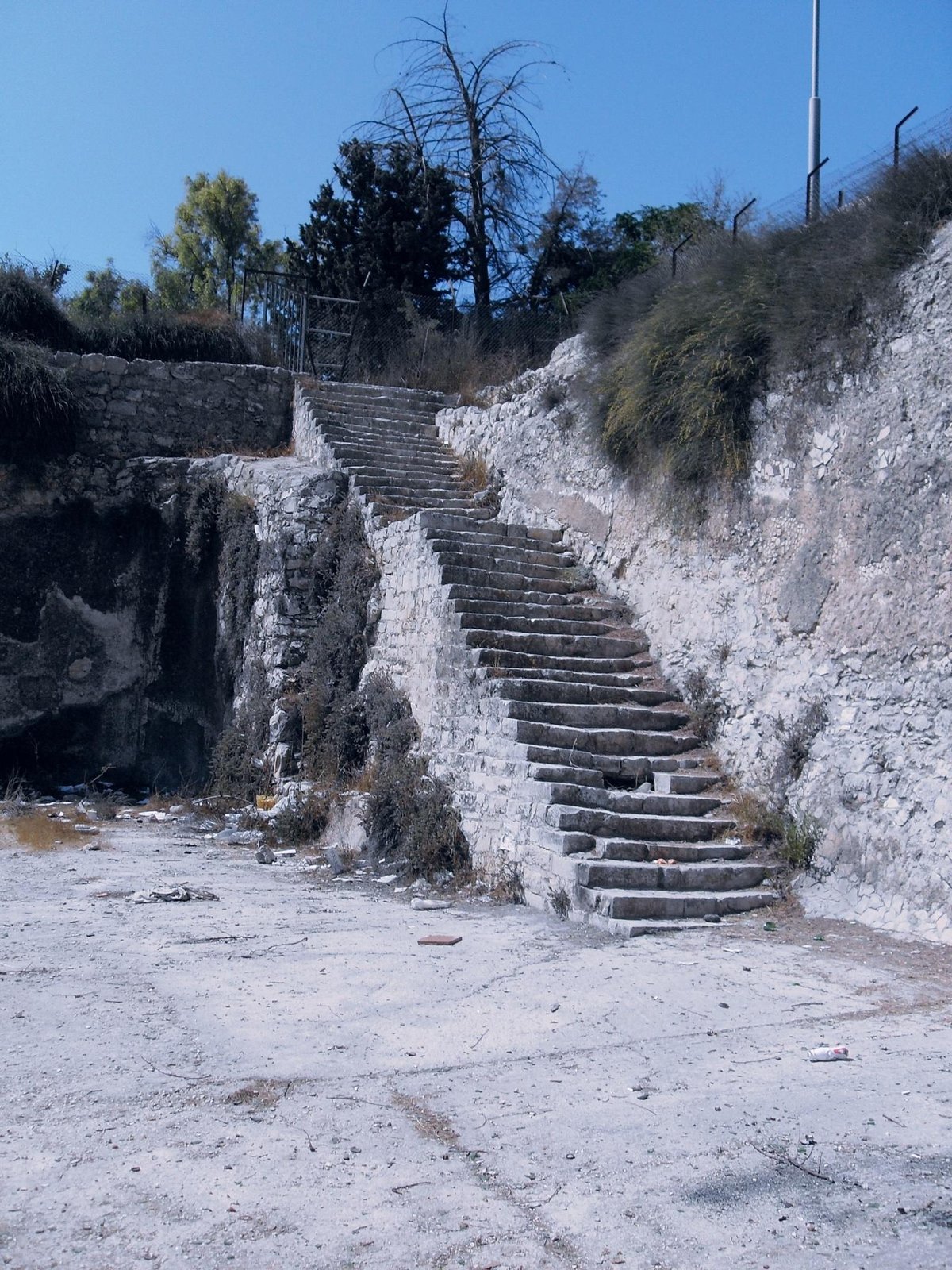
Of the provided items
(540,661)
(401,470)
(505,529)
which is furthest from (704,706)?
(401,470)

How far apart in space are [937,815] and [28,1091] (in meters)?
5.11

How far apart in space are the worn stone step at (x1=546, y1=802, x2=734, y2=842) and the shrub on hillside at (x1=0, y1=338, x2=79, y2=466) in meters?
9.44

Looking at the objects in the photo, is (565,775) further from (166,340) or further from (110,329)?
(110,329)

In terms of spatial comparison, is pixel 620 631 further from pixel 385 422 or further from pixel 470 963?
pixel 385 422

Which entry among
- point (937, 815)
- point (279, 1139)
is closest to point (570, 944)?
point (937, 815)

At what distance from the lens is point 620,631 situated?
10195 millimetres

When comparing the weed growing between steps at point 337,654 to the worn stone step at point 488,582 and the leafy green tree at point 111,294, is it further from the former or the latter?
the leafy green tree at point 111,294

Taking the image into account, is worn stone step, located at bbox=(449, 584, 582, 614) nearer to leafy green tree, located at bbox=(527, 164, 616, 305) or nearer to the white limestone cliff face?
the white limestone cliff face

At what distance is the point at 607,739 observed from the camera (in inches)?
333

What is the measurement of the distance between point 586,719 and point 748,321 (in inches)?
140

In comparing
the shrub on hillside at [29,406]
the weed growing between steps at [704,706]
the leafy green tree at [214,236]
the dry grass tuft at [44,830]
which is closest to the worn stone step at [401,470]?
the shrub on hillside at [29,406]

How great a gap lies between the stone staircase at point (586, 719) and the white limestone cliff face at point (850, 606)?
45cm

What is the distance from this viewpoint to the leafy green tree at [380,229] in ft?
67.5

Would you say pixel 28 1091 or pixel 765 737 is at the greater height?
pixel 765 737
